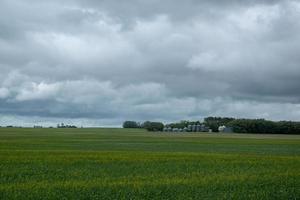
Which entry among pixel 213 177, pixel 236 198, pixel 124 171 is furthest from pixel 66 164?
pixel 236 198

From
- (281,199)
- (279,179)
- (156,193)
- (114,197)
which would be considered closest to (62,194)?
(114,197)

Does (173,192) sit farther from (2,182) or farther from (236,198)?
(2,182)

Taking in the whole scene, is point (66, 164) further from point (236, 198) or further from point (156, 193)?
point (236, 198)

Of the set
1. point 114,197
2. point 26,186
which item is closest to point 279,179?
point 114,197

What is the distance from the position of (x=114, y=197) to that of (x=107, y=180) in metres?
6.01

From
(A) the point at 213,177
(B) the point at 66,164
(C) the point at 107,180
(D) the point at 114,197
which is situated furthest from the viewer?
(B) the point at 66,164

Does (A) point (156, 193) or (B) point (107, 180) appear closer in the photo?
(A) point (156, 193)

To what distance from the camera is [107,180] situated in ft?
99.3

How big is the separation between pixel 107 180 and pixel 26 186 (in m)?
5.16

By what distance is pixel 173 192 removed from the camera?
26.0m

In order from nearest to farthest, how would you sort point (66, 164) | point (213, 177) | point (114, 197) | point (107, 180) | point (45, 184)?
point (114, 197) → point (45, 184) → point (107, 180) → point (213, 177) → point (66, 164)

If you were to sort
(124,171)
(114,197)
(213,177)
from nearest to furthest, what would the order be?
(114,197) → (213,177) → (124,171)

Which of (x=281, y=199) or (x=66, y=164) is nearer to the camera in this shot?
(x=281, y=199)

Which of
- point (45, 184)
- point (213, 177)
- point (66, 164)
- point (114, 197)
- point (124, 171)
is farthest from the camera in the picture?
point (66, 164)
